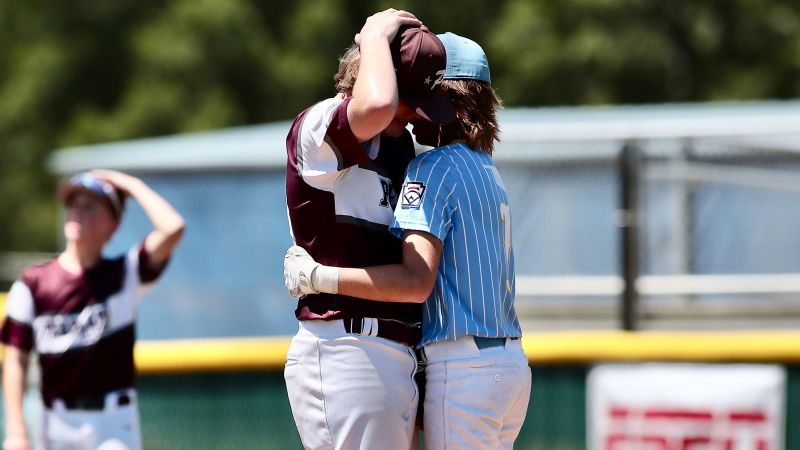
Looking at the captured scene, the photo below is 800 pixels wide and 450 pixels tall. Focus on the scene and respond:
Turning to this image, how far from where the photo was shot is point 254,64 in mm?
21281

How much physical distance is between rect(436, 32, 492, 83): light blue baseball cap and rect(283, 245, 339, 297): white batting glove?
60cm

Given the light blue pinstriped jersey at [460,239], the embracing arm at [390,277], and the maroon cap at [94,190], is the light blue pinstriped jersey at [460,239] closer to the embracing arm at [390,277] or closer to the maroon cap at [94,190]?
the embracing arm at [390,277]

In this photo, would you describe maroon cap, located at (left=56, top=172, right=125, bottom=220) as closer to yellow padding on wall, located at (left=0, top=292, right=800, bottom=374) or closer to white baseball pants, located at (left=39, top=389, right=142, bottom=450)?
white baseball pants, located at (left=39, top=389, right=142, bottom=450)

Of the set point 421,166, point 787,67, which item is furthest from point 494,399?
point 787,67

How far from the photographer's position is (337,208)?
321cm

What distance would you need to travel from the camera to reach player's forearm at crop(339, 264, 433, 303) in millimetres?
3139

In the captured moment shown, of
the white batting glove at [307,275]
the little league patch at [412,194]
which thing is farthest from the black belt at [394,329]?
the little league patch at [412,194]

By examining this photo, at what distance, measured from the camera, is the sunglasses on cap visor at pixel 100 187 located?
5031 mm

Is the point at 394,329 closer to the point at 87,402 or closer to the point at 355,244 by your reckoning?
the point at 355,244

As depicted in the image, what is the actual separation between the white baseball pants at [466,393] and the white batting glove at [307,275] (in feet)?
1.09

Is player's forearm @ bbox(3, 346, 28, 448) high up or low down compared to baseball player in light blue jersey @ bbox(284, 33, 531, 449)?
down

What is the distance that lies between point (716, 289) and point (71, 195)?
3.97 meters

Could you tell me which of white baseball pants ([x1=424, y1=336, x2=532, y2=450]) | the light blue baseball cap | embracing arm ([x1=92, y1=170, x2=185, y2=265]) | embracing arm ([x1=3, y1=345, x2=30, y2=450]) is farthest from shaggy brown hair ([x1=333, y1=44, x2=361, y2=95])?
embracing arm ([x1=3, y1=345, x2=30, y2=450])

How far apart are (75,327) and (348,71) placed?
6.95 feet
